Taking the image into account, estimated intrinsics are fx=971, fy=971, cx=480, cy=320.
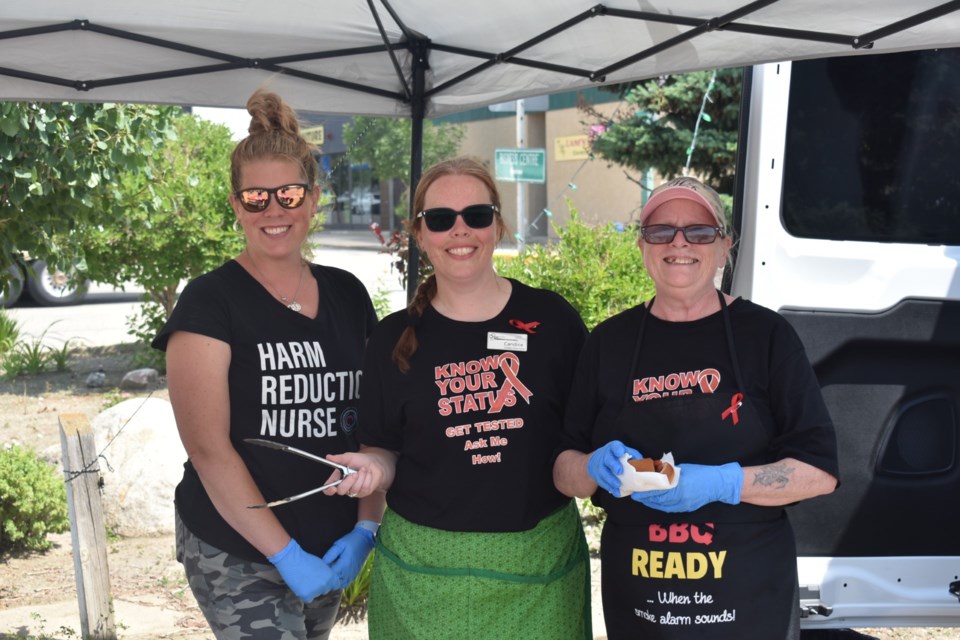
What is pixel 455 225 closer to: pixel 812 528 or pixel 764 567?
pixel 764 567

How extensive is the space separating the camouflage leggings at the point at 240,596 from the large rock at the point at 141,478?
352 centimetres

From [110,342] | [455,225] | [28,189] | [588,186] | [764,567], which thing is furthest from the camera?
[588,186]

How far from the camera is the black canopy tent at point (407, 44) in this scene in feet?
8.70

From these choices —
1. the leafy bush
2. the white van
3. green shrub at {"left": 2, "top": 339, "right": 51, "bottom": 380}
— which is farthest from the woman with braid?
green shrub at {"left": 2, "top": 339, "right": 51, "bottom": 380}

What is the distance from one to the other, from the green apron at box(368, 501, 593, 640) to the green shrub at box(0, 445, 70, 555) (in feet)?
12.2

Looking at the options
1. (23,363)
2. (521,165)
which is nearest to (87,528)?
(521,165)

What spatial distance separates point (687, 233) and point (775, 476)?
56 cm

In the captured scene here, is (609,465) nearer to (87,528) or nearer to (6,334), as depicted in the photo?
(87,528)

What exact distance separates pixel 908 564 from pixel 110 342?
36.3 ft

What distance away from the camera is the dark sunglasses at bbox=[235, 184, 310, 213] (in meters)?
2.44

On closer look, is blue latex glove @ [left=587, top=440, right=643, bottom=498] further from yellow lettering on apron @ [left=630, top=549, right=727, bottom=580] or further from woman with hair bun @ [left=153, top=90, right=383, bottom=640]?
woman with hair bun @ [left=153, top=90, right=383, bottom=640]

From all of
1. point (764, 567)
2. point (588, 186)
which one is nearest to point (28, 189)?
point (764, 567)

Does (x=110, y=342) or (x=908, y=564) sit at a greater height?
(x=908, y=564)

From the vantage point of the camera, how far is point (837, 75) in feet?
9.60
